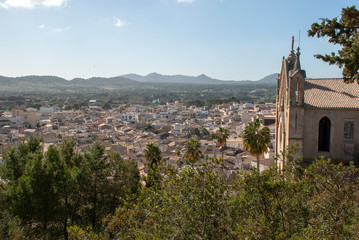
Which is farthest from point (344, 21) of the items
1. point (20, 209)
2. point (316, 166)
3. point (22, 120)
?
point (22, 120)

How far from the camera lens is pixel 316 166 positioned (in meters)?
9.14

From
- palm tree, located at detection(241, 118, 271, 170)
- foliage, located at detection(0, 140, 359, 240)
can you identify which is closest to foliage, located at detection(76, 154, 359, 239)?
foliage, located at detection(0, 140, 359, 240)

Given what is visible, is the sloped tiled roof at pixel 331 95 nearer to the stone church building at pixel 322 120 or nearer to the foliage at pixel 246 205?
the stone church building at pixel 322 120

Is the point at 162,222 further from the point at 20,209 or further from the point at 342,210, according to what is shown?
the point at 20,209

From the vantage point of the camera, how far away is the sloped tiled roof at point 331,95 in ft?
50.1

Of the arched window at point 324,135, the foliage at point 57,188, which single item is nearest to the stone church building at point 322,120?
the arched window at point 324,135

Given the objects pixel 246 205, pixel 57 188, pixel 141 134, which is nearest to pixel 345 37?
pixel 246 205

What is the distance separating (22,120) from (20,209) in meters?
84.4

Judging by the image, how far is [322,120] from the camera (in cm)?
1571

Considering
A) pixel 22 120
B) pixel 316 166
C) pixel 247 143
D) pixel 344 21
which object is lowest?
pixel 22 120

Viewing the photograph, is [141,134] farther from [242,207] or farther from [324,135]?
[242,207]

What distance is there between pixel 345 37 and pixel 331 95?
6849 millimetres

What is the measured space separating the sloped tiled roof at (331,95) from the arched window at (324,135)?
35.7 inches

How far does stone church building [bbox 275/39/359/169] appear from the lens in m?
15.2
